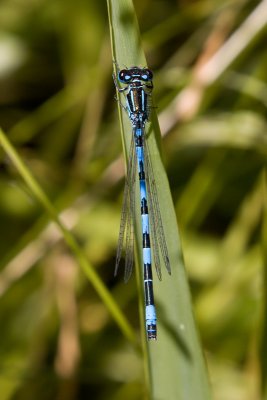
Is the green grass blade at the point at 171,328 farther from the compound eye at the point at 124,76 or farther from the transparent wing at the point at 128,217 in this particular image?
the compound eye at the point at 124,76

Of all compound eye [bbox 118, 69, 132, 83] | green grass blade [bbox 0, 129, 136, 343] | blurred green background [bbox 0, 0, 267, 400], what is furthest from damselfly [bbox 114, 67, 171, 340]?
blurred green background [bbox 0, 0, 267, 400]

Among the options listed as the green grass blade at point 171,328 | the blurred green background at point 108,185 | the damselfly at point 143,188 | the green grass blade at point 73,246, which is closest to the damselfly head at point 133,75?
the damselfly at point 143,188

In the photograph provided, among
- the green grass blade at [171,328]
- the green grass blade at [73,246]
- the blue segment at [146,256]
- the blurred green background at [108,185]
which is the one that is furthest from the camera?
the blurred green background at [108,185]

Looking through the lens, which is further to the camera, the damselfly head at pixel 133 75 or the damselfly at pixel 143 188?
the damselfly head at pixel 133 75

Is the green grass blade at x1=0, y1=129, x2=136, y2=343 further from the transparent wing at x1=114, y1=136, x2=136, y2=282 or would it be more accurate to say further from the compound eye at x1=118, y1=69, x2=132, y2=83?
the compound eye at x1=118, y1=69, x2=132, y2=83

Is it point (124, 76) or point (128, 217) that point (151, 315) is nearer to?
point (128, 217)

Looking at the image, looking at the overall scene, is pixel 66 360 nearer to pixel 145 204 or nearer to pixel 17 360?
pixel 17 360

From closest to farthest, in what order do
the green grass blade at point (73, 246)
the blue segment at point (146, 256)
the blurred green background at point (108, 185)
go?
the blue segment at point (146, 256) < the green grass blade at point (73, 246) < the blurred green background at point (108, 185)

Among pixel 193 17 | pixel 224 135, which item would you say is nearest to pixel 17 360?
pixel 224 135
